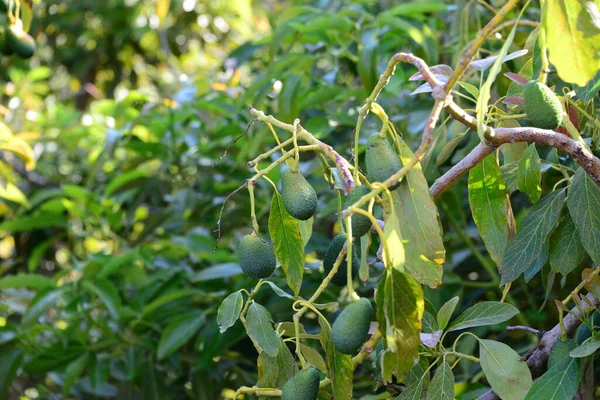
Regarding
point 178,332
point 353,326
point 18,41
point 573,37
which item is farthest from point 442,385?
point 18,41

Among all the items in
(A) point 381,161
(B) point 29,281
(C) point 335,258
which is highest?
(A) point 381,161

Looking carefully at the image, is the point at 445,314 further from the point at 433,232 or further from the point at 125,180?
the point at 125,180

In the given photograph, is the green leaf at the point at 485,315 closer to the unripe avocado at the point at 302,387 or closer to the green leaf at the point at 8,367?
the unripe avocado at the point at 302,387

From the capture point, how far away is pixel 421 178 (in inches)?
27.4

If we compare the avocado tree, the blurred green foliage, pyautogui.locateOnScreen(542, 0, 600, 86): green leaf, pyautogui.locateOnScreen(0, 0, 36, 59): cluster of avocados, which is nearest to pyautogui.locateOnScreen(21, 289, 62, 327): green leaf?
the blurred green foliage

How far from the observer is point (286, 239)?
82 cm

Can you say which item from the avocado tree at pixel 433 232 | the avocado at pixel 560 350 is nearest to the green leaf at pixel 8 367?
the avocado tree at pixel 433 232

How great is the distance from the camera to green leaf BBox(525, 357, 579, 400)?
0.75 meters

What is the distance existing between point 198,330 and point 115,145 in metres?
0.45

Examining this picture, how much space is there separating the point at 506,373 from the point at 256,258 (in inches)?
10.1

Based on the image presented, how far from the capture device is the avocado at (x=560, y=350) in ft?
2.69

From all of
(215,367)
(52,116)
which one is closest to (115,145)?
(215,367)

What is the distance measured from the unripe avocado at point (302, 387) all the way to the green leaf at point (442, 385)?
12cm

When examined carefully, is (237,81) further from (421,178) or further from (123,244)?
(421,178)
